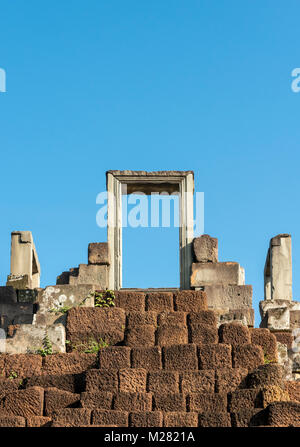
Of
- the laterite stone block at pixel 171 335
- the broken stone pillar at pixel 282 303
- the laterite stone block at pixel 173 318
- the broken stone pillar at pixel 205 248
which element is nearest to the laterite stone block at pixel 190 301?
the laterite stone block at pixel 173 318

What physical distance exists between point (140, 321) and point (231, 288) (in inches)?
93.6

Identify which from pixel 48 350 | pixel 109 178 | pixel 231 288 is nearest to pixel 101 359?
pixel 48 350

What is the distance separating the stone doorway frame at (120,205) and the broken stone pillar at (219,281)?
320mm

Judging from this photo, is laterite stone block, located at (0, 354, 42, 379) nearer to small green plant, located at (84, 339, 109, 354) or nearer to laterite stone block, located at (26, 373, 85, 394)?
laterite stone block, located at (26, 373, 85, 394)

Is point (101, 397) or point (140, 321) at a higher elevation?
point (140, 321)

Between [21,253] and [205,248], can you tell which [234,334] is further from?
[21,253]

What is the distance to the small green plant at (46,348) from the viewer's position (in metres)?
13.5

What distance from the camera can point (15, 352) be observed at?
13711 mm

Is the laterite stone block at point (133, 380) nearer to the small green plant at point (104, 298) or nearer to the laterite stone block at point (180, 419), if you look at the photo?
the laterite stone block at point (180, 419)

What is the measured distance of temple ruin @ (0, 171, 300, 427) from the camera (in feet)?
37.7

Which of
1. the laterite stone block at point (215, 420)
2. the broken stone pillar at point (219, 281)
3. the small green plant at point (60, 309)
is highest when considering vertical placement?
the broken stone pillar at point (219, 281)

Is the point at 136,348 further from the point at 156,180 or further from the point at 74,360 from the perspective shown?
the point at 156,180

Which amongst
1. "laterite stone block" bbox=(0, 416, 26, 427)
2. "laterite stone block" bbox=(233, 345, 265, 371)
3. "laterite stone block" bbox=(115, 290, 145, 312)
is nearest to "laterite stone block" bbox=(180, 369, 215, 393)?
"laterite stone block" bbox=(233, 345, 265, 371)

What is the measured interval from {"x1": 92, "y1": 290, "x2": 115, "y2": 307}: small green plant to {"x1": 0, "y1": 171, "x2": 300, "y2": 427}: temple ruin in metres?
0.02
